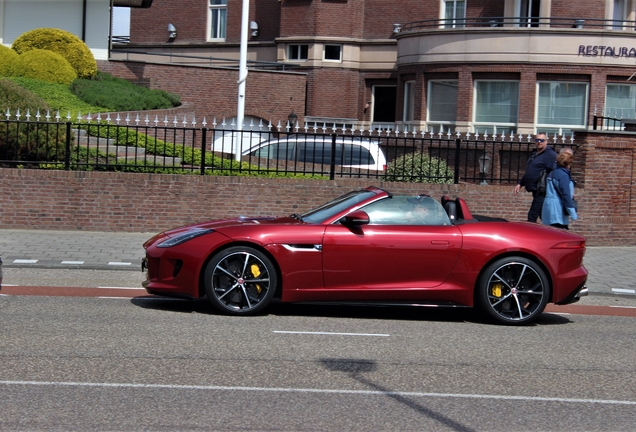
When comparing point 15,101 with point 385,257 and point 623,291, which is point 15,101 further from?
point 623,291

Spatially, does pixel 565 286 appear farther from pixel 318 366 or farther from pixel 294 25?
pixel 294 25

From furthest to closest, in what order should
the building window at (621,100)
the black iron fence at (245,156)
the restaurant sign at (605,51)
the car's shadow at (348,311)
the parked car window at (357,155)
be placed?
the building window at (621,100)
the restaurant sign at (605,51)
the parked car window at (357,155)
the black iron fence at (245,156)
the car's shadow at (348,311)

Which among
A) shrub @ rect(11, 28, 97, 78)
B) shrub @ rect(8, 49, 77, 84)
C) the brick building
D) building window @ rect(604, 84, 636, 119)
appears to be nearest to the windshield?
the brick building

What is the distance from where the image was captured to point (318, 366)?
725 centimetres

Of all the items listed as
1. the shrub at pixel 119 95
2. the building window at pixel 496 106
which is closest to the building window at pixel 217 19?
the shrub at pixel 119 95

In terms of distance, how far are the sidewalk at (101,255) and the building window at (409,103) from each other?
17760 millimetres

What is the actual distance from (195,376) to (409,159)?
10.7 meters

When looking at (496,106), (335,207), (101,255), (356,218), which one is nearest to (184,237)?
(335,207)

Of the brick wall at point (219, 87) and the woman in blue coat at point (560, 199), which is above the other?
the brick wall at point (219, 87)

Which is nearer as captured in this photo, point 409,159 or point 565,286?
point 565,286

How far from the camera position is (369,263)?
30.2 ft

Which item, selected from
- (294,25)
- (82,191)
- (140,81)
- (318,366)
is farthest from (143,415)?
(294,25)

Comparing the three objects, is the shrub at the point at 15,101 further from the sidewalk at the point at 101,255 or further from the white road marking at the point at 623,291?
the white road marking at the point at 623,291

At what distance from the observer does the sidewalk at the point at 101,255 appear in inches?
485
